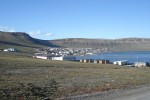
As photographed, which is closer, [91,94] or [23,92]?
[23,92]

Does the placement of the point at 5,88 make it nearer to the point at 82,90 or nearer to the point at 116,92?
the point at 82,90

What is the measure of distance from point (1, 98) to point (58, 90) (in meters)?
6.92

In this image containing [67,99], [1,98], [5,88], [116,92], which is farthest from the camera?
[116,92]

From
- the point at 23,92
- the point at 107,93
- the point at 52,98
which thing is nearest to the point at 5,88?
the point at 23,92

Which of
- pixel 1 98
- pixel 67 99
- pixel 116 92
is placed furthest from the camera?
pixel 116 92

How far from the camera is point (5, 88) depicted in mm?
25531

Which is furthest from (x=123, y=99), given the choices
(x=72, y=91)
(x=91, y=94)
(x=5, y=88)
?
(x=5, y=88)

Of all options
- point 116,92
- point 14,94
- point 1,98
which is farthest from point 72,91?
point 1,98

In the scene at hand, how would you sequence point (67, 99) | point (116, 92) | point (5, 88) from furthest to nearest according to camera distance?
point (116, 92) < point (5, 88) < point (67, 99)

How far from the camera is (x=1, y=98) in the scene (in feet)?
66.9

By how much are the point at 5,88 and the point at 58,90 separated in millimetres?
3935

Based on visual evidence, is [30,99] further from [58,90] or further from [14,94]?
[58,90]

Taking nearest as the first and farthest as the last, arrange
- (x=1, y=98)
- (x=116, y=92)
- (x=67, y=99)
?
(x=1, y=98) < (x=67, y=99) < (x=116, y=92)

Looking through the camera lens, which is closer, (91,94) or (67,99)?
(67,99)
